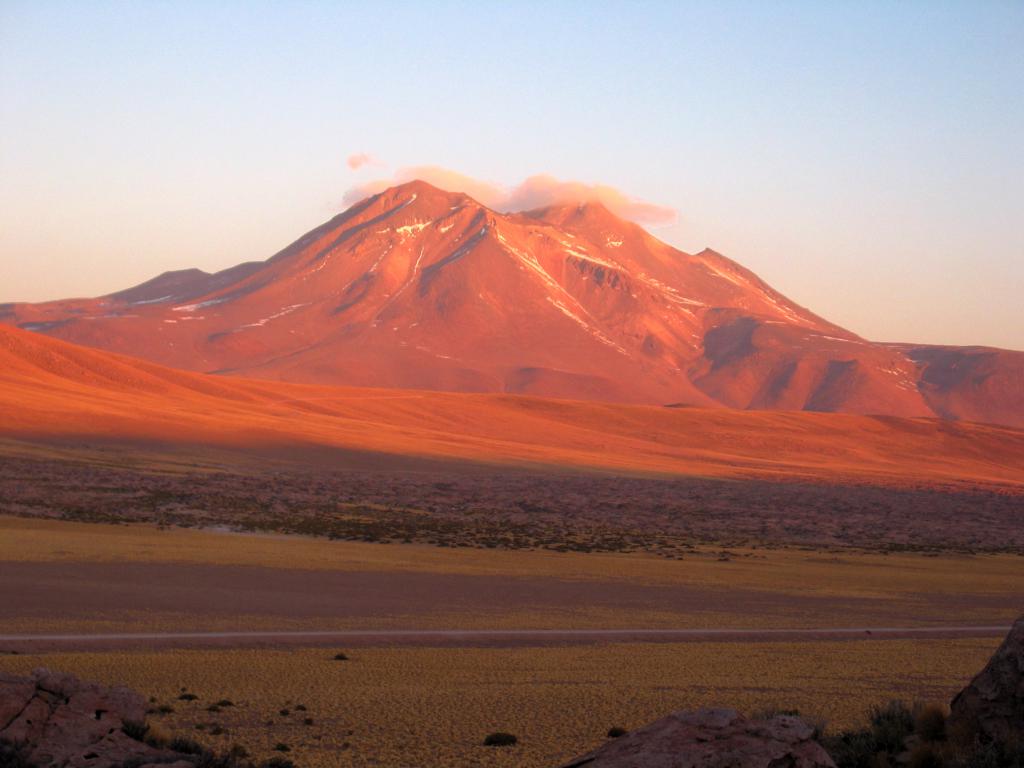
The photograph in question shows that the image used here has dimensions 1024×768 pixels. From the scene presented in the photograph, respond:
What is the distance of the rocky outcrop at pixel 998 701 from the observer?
30.1ft

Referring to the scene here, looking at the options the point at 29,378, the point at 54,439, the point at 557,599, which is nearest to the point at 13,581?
the point at 557,599

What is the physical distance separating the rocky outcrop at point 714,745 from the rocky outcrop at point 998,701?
2.01m

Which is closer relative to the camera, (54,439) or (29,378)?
(54,439)

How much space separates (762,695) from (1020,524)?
151 feet

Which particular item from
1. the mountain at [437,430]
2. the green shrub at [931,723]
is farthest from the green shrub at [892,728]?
the mountain at [437,430]

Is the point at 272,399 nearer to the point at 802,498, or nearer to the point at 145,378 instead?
the point at 145,378

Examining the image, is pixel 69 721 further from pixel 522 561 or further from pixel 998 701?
pixel 522 561

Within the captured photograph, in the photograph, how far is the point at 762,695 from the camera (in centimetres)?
1404

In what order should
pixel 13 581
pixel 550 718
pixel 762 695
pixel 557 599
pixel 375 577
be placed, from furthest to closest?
pixel 375 577
pixel 557 599
pixel 13 581
pixel 762 695
pixel 550 718

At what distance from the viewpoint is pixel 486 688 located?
14047 millimetres

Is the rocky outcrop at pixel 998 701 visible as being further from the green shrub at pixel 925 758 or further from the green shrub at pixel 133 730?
the green shrub at pixel 133 730

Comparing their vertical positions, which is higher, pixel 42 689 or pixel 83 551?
pixel 42 689

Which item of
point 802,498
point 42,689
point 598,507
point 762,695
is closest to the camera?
point 42,689

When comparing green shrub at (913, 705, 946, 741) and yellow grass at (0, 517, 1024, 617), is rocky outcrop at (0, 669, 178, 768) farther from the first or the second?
yellow grass at (0, 517, 1024, 617)
